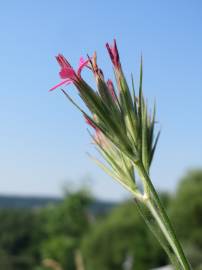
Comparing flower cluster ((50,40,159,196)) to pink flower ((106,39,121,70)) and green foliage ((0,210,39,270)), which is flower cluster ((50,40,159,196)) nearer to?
pink flower ((106,39,121,70))

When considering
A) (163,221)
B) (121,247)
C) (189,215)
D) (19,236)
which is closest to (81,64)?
(163,221)

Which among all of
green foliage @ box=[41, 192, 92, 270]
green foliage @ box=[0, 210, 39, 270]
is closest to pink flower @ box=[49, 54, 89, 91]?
green foliage @ box=[41, 192, 92, 270]

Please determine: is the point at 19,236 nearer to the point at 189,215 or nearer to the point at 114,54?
the point at 189,215

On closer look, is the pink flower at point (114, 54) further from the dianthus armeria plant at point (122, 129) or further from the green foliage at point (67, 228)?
the green foliage at point (67, 228)

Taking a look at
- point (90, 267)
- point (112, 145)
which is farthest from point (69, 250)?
point (112, 145)

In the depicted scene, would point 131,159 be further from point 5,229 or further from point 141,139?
point 5,229
